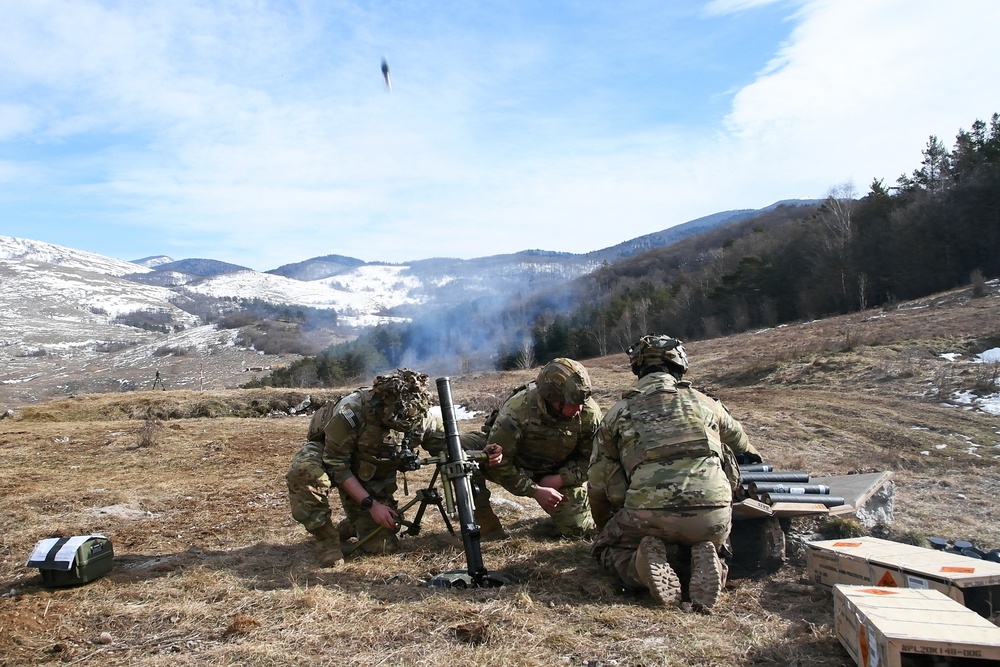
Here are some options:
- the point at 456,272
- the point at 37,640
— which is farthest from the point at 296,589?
the point at 456,272

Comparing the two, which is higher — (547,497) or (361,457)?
(361,457)

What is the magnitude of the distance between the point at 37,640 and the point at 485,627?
108 inches

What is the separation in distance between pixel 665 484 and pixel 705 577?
2.05ft

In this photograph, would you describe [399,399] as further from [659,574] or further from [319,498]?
[659,574]

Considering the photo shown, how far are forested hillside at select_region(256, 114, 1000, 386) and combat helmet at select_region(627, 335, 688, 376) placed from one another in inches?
1048

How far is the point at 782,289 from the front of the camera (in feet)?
157

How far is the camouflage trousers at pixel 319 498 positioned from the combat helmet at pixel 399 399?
75cm

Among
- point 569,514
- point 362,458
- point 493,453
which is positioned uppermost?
point 362,458

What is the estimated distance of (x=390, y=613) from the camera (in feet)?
14.4

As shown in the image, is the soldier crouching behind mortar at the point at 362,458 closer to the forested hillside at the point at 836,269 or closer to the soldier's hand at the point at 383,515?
the soldier's hand at the point at 383,515

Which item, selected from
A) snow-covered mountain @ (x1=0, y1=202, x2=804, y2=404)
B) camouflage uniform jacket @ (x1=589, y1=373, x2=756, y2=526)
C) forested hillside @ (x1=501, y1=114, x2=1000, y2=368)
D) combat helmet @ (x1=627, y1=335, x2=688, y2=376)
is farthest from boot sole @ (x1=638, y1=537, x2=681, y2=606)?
snow-covered mountain @ (x1=0, y1=202, x2=804, y2=404)

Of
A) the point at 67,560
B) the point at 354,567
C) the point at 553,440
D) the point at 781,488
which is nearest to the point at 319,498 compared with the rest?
the point at 354,567

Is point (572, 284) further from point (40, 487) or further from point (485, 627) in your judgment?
point (485, 627)

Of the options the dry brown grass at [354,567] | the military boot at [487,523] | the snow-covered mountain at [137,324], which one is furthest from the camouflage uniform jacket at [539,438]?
the snow-covered mountain at [137,324]
